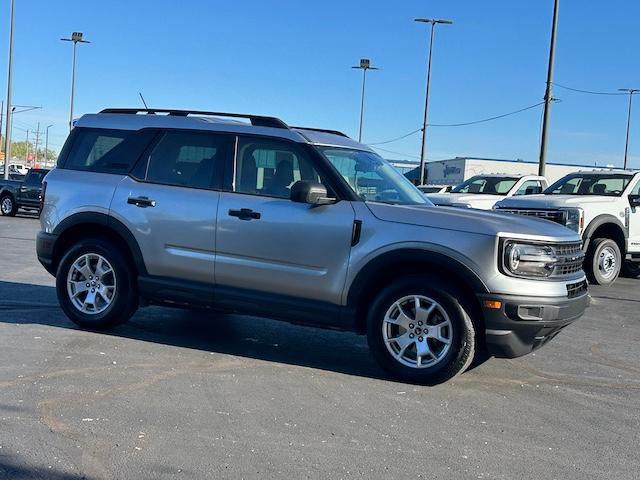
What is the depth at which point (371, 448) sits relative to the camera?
4.13m

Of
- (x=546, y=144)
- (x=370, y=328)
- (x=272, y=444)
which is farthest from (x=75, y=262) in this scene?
(x=546, y=144)

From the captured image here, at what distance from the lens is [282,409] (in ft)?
15.6

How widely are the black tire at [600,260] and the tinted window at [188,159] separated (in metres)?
7.64

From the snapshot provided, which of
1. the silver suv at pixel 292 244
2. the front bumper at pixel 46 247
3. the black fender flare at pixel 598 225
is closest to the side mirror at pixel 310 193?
the silver suv at pixel 292 244

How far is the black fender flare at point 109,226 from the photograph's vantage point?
6434mm

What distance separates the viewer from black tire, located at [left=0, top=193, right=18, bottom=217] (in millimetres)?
24906

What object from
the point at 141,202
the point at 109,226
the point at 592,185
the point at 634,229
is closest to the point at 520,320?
the point at 141,202

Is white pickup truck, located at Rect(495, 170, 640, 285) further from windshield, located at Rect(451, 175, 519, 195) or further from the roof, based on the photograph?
the roof

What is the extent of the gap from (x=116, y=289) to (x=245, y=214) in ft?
5.11

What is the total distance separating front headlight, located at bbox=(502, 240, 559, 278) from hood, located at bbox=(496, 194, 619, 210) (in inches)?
246

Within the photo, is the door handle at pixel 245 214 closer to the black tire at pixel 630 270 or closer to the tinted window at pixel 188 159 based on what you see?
the tinted window at pixel 188 159

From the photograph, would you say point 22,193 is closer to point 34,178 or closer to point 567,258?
point 34,178

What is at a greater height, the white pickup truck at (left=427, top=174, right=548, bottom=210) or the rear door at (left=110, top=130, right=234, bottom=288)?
the white pickup truck at (left=427, top=174, right=548, bottom=210)

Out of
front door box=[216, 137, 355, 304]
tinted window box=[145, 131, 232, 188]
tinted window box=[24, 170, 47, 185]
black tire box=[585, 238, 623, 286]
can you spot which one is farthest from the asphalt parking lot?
tinted window box=[24, 170, 47, 185]
